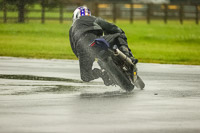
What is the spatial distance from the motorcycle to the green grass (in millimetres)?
8807

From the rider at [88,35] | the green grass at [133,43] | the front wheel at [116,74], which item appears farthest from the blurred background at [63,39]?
the front wheel at [116,74]

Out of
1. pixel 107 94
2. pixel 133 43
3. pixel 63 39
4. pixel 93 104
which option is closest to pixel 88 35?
pixel 107 94

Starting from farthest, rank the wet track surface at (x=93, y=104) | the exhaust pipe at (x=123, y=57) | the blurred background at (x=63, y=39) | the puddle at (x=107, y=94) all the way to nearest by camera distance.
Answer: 1. the blurred background at (x=63, y=39)
2. the exhaust pipe at (x=123, y=57)
3. the puddle at (x=107, y=94)
4. the wet track surface at (x=93, y=104)

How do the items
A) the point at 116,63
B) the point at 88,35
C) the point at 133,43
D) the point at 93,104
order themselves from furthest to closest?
the point at 133,43, the point at 88,35, the point at 116,63, the point at 93,104

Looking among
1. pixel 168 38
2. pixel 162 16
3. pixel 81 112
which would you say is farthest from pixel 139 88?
pixel 162 16

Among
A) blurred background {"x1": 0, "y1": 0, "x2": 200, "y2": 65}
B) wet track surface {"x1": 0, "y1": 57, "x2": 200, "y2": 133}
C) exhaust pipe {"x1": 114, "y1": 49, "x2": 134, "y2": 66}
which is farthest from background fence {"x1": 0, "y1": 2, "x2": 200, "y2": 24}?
exhaust pipe {"x1": 114, "y1": 49, "x2": 134, "y2": 66}

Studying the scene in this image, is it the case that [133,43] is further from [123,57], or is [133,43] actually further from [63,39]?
[123,57]

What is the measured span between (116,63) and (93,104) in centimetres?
178

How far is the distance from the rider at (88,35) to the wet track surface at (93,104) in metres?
0.68

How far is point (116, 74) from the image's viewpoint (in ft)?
39.2

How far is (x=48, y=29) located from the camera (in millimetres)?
36406

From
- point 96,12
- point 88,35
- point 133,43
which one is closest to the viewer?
point 88,35

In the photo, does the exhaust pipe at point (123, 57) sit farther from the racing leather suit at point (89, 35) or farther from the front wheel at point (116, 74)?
the racing leather suit at point (89, 35)

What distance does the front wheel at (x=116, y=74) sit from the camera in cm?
1189
